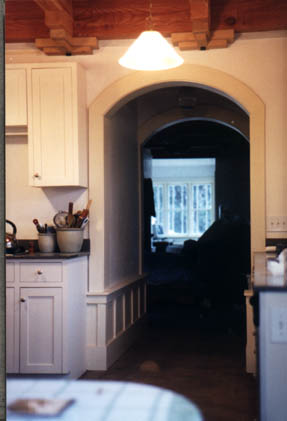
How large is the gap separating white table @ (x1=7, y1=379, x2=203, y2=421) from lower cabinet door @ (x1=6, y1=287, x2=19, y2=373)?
125mm

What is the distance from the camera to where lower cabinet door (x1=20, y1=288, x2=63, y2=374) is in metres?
4.21

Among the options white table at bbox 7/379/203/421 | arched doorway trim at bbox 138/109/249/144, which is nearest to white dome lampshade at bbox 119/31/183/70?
white table at bbox 7/379/203/421

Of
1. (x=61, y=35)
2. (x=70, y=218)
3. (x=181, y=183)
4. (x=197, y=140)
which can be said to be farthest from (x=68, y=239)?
(x=181, y=183)

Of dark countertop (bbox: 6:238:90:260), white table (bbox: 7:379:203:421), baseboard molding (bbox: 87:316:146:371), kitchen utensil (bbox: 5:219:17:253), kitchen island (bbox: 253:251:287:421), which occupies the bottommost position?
white table (bbox: 7:379:203:421)

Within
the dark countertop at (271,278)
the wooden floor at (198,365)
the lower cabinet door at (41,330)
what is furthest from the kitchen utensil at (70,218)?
the dark countertop at (271,278)

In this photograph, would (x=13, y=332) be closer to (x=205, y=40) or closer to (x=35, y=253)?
(x=35, y=253)

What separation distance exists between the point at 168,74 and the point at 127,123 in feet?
4.13

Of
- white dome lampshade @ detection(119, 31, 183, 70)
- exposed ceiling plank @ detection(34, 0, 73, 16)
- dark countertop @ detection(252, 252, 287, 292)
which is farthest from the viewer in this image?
exposed ceiling plank @ detection(34, 0, 73, 16)

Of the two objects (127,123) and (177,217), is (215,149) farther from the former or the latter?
(127,123)

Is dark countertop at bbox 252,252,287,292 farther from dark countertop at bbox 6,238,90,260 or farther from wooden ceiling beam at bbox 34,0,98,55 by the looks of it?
wooden ceiling beam at bbox 34,0,98,55

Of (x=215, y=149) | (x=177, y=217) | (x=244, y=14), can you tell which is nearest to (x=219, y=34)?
(x=244, y=14)

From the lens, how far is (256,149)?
4.69 m

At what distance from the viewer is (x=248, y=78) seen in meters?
4.76

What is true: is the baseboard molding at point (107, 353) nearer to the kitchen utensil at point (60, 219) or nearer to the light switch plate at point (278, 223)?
the kitchen utensil at point (60, 219)
